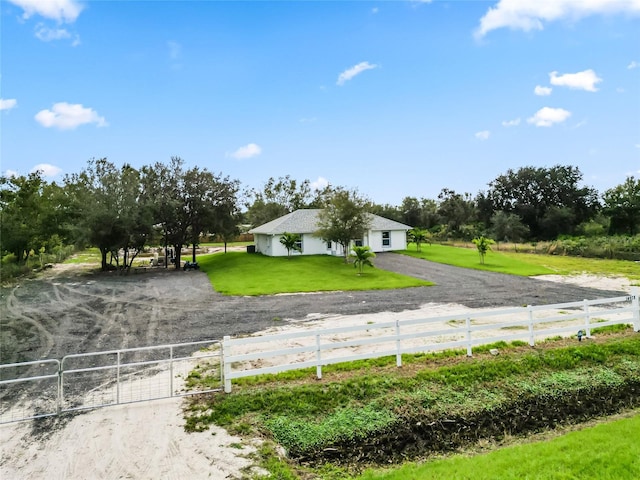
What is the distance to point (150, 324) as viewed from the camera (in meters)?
13.9

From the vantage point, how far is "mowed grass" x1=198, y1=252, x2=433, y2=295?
67.9 ft

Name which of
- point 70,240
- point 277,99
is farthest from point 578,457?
point 70,240

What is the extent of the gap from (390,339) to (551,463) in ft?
13.2

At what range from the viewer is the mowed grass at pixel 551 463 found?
16.9 feet

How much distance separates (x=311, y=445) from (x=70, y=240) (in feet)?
104

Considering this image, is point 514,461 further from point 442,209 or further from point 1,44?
point 442,209

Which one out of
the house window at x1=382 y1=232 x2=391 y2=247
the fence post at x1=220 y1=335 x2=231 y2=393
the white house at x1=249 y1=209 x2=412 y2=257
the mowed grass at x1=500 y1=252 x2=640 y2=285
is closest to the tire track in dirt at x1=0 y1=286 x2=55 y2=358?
the fence post at x1=220 y1=335 x2=231 y2=393

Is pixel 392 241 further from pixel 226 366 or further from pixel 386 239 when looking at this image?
pixel 226 366

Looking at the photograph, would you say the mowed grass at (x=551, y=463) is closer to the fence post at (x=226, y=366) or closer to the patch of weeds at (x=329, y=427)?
the patch of weeds at (x=329, y=427)

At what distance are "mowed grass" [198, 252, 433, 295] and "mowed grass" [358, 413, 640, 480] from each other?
46.6 ft

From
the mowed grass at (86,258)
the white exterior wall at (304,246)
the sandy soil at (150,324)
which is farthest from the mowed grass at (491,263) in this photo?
the mowed grass at (86,258)

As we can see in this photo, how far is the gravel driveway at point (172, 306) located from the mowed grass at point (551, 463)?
8000 millimetres

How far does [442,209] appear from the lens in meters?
60.2

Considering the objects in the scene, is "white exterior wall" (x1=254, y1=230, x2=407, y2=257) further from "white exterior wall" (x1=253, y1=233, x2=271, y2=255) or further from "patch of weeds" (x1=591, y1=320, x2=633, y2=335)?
"patch of weeds" (x1=591, y1=320, x2=633, y2=335)
